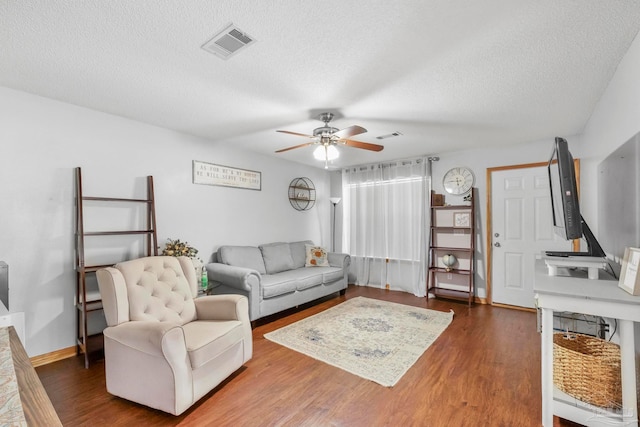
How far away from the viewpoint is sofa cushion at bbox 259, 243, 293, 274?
438 cm

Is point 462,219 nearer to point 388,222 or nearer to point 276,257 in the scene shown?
point 388,222

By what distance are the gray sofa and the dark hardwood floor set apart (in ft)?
2.18

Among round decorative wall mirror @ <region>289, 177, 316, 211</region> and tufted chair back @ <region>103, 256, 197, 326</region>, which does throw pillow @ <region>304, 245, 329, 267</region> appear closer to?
round decorative wall mirror @ <region>289, 177, 316, 211</region>

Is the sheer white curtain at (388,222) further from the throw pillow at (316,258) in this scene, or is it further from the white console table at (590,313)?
the white console table at (590,313)

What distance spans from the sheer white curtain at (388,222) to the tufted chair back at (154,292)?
137 inches

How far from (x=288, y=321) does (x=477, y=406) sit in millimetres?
2187

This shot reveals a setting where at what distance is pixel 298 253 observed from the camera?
4.93 metres

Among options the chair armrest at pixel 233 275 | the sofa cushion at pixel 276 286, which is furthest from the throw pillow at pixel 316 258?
the chair armrest at pixel 233 275

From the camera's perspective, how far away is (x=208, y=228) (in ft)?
12.8

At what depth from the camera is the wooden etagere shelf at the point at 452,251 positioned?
4398 mm

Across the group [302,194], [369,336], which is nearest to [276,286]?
[369,336]

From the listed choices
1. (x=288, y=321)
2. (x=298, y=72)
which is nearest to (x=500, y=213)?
(x=288, y=321)

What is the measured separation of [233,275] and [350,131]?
2.04m

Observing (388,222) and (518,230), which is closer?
(518,230)
